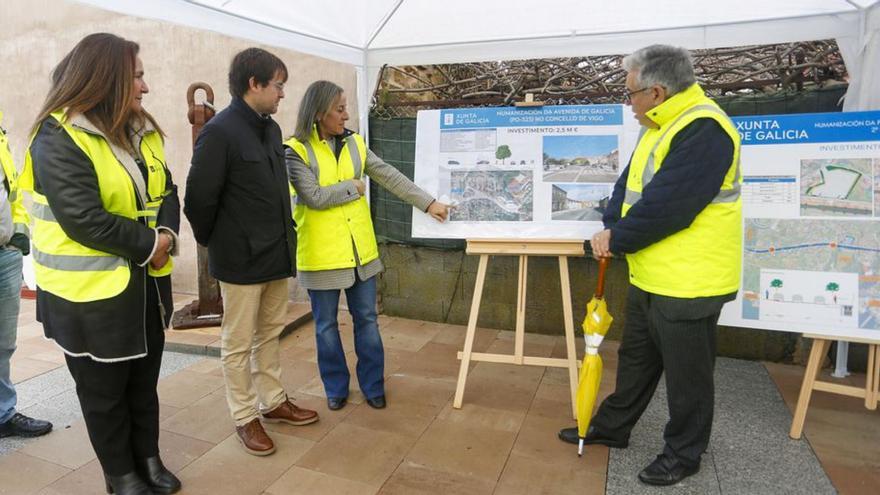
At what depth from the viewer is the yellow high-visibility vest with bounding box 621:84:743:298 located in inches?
84.8

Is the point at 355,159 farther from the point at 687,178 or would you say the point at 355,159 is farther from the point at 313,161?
the point at 687,178

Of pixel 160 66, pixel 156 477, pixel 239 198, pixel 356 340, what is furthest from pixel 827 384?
pixel 160 66

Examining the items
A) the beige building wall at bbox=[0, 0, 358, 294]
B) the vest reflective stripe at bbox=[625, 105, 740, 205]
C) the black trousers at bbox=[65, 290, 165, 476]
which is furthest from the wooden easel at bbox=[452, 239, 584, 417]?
the beige building wall at bbox=[0, 0, 358, 294]

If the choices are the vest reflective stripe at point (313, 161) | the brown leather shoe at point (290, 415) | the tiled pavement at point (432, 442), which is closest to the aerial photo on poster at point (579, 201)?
the tiled pavement at point (432, 442)

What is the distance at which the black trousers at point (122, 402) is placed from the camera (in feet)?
6.79

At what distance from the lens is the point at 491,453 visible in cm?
263

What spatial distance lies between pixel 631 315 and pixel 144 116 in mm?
2222

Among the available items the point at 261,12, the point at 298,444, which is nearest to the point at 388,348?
the point at 298,444

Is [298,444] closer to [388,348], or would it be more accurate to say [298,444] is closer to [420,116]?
[388,348]

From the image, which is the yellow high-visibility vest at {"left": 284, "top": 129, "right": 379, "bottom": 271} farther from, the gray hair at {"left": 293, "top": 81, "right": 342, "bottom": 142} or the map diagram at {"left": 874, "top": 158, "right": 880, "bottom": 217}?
the map diagram at {"left": 874, "top": 158, "right": 880, "bottom": 217}

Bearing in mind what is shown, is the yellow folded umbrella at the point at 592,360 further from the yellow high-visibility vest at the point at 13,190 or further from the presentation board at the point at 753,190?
the yellow high-visibility vest at the point at 13,190

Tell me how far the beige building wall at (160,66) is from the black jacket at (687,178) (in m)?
2.96

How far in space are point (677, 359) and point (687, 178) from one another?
0.74 m

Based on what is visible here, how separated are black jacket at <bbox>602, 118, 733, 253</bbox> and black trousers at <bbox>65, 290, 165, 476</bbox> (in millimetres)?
2007
